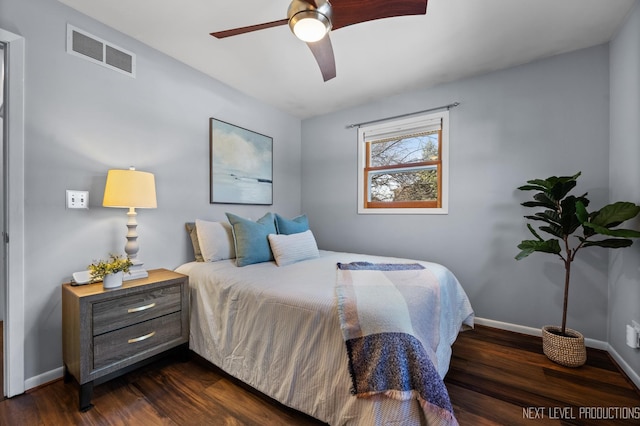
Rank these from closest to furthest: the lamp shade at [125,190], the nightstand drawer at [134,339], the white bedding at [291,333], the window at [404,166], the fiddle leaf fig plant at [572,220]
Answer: the white bedding at [291,333] < the nightstand drawer at [134,339] < the fiddle leaf fig plant at [572,220] < the lamp shade at [125,190] < the window at [404,166]

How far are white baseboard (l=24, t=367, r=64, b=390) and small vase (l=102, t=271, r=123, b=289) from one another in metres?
0.76

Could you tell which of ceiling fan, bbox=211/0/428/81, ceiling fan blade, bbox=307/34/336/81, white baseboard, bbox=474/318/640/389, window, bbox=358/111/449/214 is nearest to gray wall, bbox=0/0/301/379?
ceiling fan, bbox=211/0/428/81

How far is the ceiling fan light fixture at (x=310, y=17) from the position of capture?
1321 mm

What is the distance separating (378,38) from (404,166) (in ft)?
4.79

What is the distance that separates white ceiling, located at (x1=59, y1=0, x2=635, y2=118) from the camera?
1.84 meters

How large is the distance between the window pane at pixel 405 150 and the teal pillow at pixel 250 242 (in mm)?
1793

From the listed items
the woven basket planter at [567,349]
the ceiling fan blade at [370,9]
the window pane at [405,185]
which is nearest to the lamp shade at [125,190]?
the ceiling fan blade at [370,9]

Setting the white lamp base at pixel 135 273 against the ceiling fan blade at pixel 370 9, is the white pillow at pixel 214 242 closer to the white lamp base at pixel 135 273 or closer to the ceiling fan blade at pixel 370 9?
the white lamp base at pixel 135 273

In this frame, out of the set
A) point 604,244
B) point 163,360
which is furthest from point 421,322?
point 163,360

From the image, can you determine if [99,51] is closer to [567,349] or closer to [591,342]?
[567,349]

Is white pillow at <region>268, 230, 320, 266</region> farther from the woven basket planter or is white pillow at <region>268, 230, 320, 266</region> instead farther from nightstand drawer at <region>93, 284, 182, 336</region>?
the woven basket planter

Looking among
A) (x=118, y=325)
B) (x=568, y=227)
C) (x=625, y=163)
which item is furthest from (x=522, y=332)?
(x=118, y=325)

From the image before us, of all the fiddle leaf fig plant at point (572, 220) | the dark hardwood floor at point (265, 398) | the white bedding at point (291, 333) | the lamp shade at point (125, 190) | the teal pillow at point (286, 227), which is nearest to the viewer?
the white bedding at point (291, 333)

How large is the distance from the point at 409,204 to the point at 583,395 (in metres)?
2.04
